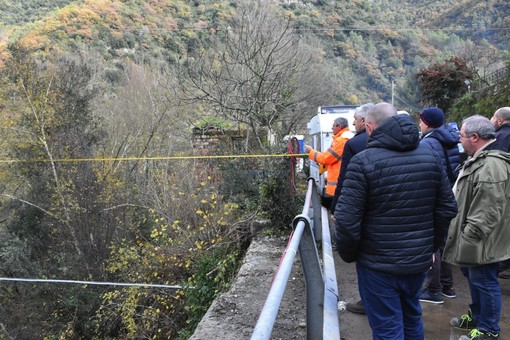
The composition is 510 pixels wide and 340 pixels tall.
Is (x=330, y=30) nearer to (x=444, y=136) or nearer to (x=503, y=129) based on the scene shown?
(x=503, y=129)

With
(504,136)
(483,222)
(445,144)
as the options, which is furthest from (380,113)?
(504,136)

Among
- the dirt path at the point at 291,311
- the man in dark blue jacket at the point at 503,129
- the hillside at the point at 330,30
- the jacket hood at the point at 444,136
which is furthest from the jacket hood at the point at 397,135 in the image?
the hillside at the point at 330,30

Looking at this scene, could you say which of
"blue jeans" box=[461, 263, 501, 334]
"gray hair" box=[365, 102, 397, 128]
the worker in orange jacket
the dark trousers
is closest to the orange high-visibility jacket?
the worker in orange jacket

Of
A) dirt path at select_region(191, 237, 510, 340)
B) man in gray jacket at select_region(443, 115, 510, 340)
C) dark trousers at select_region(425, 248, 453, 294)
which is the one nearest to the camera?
man in gray jacket at select_region(443, 115, 510, 340)

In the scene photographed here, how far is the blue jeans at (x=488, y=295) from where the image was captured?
117 inches

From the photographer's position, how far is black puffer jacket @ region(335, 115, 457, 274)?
7.57 ft

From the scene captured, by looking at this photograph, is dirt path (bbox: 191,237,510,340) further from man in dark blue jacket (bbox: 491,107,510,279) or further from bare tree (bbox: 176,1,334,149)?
bare tree (bbox: 176,1,334,149)

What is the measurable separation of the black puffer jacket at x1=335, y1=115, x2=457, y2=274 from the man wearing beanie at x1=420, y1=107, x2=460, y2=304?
1377 mm

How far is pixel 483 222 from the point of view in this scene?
2.85 meters

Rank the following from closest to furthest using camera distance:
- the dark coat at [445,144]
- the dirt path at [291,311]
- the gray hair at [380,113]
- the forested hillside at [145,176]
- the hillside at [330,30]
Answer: the gray hair at [380,113]
the dirt path at [291,311]
the dark coat at [445,144]
the forested hillside at [145,176]
the hillside at [330,30]

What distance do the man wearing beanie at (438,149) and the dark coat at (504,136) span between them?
20.0 inches

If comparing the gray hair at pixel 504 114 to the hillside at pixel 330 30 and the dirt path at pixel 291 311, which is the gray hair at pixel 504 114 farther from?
the hillside at pixel 330 30

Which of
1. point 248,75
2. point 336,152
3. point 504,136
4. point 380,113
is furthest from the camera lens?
point 248,75

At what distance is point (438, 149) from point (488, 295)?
52.8 inches
